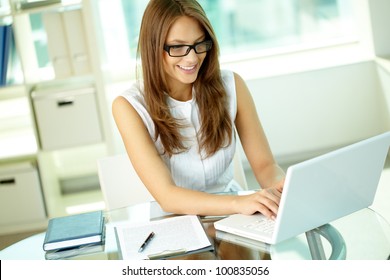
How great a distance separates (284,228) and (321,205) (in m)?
0.10

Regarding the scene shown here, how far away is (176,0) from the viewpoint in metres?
2.15

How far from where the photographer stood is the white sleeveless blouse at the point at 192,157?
2273 mm

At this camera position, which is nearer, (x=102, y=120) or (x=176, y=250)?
(x=176, y=250)

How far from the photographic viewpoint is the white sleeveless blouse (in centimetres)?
227

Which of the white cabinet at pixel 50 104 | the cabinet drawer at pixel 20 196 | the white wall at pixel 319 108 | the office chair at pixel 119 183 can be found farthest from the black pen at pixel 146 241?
the white wall at pixel 319 108

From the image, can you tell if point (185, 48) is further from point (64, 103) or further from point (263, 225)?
point (64, 103)

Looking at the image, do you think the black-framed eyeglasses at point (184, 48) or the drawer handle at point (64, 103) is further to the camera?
the drawer handle at point (64, 103)

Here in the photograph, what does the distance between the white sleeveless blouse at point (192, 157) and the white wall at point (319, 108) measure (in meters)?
1.81

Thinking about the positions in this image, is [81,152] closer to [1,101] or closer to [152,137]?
[1,101]

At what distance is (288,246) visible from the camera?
1.63 m

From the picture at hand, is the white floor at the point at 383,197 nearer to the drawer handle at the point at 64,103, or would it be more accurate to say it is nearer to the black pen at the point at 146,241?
the drawer handle at the point at 64,103

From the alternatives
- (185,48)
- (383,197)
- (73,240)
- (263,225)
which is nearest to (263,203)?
(263,225)

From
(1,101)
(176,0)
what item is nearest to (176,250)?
(176,0)

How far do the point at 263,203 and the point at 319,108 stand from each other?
250 cm
